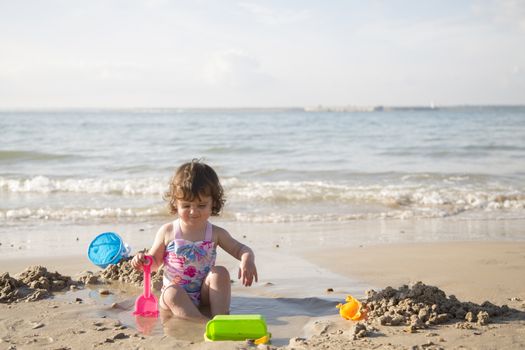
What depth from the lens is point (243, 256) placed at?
11.7 feet

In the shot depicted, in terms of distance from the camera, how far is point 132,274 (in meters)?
4.48

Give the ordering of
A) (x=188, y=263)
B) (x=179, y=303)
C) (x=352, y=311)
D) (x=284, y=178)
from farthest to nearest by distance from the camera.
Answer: (x=284, y=178)
(x=188, y=263)
(x=179, y=303)
(x=352, y=311)

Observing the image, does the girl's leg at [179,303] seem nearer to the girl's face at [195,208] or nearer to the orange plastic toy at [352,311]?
the girl's face at [195,208]

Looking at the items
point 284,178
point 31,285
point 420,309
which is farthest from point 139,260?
point 284,178

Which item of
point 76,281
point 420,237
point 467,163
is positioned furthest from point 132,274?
point 467,163

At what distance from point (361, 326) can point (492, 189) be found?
8059 millimetres

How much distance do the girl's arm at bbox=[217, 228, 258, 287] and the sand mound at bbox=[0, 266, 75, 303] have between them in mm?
1333

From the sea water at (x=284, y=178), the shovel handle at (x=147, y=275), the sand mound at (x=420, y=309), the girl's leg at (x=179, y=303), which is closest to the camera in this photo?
the sand mound at (x=420, y=309)

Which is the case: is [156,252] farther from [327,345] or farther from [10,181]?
[10,181]

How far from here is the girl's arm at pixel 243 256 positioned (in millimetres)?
3431

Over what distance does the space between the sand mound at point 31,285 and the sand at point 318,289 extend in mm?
86

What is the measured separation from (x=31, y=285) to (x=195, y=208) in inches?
57.2

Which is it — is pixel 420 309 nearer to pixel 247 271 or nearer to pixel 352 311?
pixel 352 311

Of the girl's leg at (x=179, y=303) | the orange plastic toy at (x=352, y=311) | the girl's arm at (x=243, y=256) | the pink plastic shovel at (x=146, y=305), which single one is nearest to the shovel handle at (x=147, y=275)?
the pink plastic shovel at (x=146, y=305)
